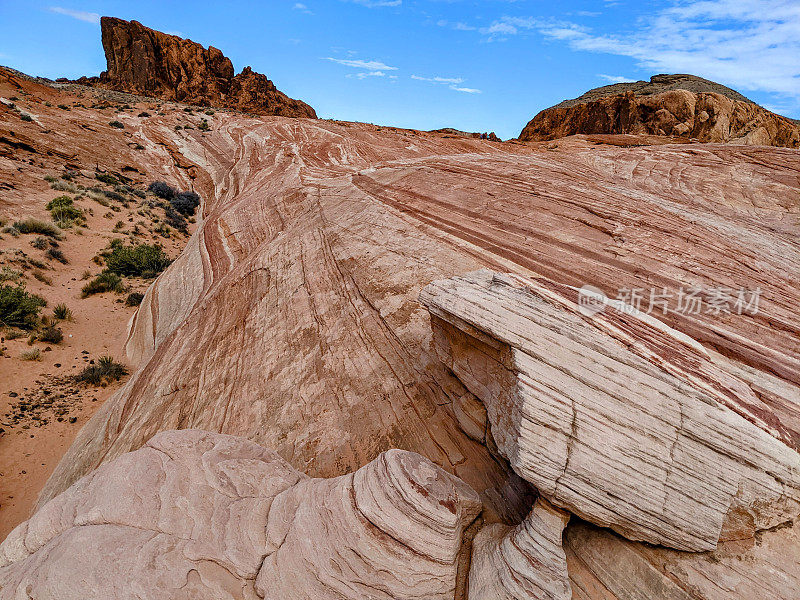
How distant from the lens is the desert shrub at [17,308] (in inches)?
477

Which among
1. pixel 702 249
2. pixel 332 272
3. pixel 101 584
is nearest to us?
pixel 101 584

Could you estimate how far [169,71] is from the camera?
6222 centimetres

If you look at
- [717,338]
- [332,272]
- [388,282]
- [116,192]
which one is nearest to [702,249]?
[717,338]

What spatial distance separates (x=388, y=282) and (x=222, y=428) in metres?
4.03

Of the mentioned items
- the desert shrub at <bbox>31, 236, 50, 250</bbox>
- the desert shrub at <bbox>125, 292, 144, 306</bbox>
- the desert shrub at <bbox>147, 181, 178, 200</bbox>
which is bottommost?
the desert shrub at <bbox>125, 292, 144, 306</bbox>

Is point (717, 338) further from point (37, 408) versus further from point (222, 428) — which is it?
point (37, 408)

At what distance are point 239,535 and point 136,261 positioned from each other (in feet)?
63.0

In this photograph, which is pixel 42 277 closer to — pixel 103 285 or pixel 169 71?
pixel 103 285

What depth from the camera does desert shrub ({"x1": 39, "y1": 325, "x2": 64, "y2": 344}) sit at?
12.1 metres

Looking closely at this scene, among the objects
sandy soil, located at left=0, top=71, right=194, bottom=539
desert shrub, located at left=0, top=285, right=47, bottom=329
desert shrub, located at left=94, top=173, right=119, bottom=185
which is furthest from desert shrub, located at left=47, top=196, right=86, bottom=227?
desert shrub, located at left=0, top=285, right=47, bottom=329

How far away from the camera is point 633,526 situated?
329 centimetres

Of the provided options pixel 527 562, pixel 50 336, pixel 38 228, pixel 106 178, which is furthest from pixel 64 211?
pixel 527 562

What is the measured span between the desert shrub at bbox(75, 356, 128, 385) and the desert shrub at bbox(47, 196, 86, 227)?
38.5 feet

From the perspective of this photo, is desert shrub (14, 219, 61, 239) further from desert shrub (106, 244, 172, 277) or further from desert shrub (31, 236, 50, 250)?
desert shrub (106, 244, 172, 277)
